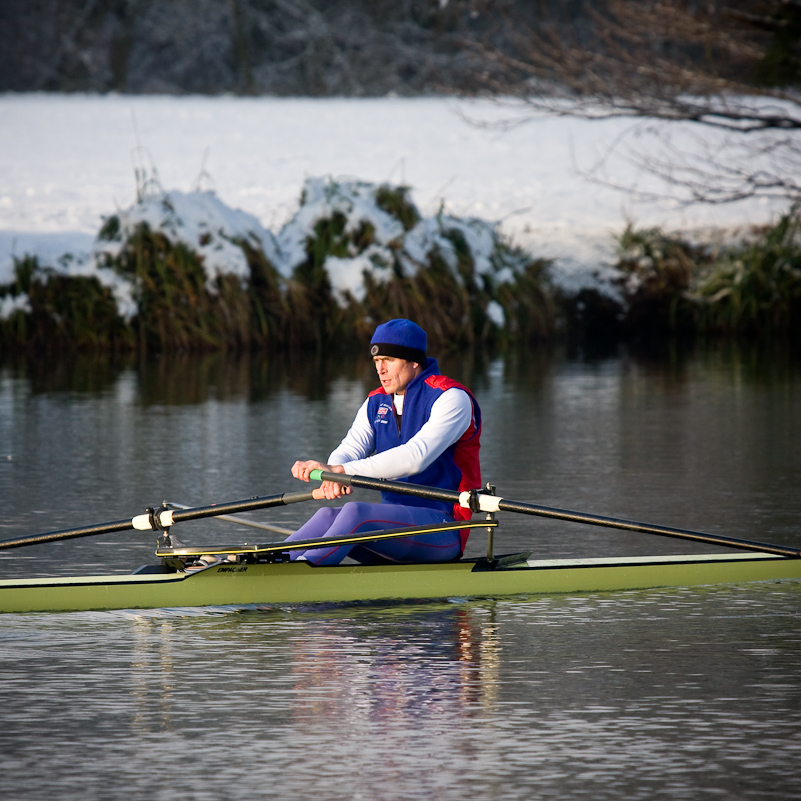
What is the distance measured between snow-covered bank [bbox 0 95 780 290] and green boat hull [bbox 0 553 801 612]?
1460 centimetres

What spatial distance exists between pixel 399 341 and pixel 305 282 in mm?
14643

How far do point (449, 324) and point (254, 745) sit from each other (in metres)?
17.3

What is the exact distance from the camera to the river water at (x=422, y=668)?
4.67 metres

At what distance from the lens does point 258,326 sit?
71.8ft

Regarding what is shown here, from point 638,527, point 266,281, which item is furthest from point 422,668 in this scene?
point 266,281

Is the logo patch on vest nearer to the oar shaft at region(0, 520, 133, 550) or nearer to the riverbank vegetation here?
the oar shaft at region(0, 520, 133, 550)

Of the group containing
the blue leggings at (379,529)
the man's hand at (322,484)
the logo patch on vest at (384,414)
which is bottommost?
the blue leggings at (379,529)

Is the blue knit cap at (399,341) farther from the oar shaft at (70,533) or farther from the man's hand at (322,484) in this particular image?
the oar shaft at (70,533)

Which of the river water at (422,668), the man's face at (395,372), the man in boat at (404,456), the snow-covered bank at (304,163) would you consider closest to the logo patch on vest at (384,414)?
the man in boat at (404,456)

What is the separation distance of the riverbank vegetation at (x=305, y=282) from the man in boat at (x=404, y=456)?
13835mm

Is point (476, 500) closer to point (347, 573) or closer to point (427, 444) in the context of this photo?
point (427, 444)

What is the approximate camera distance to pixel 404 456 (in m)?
7.35

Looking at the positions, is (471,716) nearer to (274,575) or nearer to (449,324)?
(274,575)

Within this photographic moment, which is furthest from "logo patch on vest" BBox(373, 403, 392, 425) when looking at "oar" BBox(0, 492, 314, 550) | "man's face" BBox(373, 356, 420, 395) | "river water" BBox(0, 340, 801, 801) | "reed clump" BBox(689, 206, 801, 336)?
"reed clump" BBox(689, 206, 801, 336)
